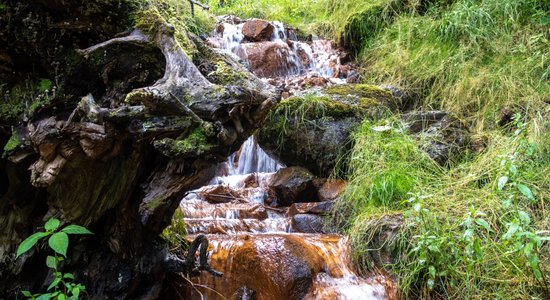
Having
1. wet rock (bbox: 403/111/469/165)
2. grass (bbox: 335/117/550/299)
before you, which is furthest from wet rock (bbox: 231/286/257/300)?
wet rock (bbox: 403/111/469/165)

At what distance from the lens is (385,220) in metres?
3.17

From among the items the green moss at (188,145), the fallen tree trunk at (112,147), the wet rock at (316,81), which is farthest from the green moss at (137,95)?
the wet rock at (316,81)

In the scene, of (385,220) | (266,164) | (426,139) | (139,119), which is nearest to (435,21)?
(426,139)

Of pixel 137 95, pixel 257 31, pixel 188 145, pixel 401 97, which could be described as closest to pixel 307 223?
pixel 188 145

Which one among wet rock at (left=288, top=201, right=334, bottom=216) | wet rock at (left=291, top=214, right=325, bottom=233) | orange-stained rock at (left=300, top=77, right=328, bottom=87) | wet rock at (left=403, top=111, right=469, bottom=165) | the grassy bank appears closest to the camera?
the grassy bank

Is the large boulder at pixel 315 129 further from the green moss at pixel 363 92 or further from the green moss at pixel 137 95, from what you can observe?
the green moss at pixel 137 95

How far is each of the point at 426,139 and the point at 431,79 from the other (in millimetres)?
1525

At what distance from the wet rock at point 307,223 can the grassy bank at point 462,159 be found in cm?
16

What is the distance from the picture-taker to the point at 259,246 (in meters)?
2.93

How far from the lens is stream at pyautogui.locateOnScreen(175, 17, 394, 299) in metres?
2.77

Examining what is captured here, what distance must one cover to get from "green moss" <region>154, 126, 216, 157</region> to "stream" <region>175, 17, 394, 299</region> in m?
0.69

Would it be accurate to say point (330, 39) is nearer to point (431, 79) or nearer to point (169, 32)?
point (431, 79)

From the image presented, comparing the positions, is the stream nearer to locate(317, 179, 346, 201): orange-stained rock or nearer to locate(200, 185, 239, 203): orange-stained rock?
locate(200, 185, 239, 203): orange-stained rock

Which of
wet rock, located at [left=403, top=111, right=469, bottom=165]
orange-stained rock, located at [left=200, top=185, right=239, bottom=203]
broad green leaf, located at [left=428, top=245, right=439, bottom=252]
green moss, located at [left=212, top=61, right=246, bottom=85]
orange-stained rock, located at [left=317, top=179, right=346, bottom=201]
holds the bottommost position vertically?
Answer: orange-stained rock, located at [left=200, top=185, right=239, bottom=203]
